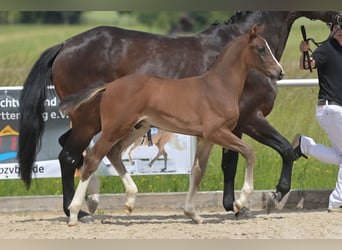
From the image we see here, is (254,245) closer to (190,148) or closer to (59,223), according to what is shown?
(59,223)

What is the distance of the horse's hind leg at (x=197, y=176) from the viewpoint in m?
5.71

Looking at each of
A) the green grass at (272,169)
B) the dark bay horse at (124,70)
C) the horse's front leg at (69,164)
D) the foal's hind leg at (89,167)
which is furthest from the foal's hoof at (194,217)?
the green grass at (272,169)

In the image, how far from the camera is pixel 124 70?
614 centimetres

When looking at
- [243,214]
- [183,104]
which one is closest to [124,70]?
[183,104]

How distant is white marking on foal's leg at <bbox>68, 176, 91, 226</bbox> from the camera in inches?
220

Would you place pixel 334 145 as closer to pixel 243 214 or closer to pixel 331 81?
pixel 331 81

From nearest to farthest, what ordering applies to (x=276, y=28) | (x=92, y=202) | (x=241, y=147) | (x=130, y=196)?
(x=241, y=147), (x=130, y=196), (x=92, y=202), (x=276, y=28)

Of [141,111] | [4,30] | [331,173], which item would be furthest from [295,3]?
[4,30]

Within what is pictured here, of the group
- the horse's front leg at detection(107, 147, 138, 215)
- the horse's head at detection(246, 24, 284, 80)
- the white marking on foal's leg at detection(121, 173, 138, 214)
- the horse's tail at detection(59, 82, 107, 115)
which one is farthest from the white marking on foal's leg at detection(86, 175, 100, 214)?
the horse's head at detection(246, 24, 284, 80)

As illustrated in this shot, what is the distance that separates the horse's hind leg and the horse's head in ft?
2.55

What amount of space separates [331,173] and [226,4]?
5731 millimetres

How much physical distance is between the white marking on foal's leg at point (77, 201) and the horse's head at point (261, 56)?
1.65 metres

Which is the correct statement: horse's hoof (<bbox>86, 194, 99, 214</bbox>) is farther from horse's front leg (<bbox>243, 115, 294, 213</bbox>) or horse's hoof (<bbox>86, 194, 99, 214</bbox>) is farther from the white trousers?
the white trousers

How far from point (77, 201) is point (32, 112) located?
995mm
